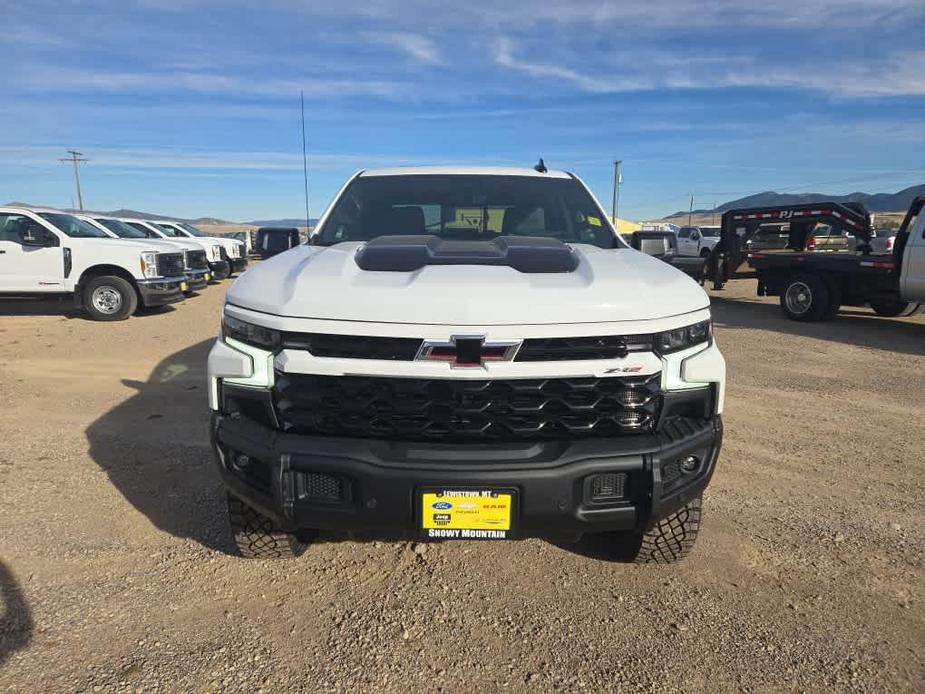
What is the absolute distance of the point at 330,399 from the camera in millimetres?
2221

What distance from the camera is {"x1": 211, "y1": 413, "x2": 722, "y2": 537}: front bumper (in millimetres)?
2107

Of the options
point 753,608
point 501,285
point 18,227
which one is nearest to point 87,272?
point 18,227

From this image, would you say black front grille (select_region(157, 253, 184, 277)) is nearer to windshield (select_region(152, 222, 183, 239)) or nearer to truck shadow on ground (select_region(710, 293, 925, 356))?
windshield (select_region(152, 222, 183, 239))

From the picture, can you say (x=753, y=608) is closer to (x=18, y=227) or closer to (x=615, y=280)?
(x=615, y=280)

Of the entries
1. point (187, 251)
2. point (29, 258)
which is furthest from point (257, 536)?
point (187, 251)

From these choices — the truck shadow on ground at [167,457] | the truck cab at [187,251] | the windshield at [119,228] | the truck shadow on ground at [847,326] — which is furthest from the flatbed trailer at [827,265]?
the windshield at [119,228]

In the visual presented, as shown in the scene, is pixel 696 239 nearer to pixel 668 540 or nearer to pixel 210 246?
pixel 210 246

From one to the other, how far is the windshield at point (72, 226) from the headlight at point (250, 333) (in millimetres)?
9909

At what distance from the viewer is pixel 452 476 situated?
2092 mm

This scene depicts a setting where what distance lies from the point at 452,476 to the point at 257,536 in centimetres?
119

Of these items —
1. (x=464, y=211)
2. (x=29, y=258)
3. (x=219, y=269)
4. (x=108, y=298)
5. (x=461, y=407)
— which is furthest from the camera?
(x=219, y=269)

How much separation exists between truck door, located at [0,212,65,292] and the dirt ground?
269 inches

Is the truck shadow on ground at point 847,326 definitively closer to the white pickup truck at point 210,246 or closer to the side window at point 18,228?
the side window at point 18,228

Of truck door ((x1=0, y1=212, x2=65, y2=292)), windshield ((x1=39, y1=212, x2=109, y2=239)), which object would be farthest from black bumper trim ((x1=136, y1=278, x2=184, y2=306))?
windshield ((x1=39, y1=212, x2=109, y2=239))
